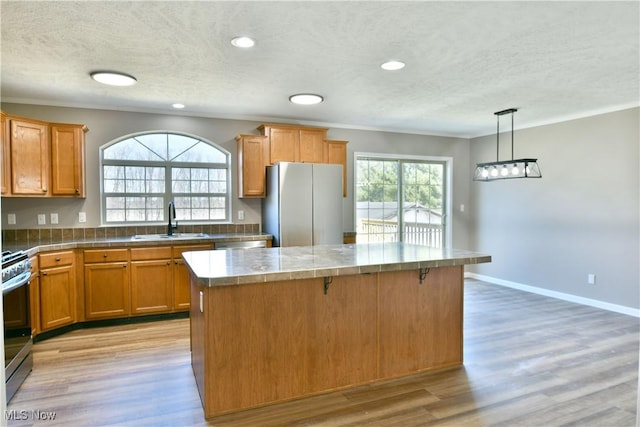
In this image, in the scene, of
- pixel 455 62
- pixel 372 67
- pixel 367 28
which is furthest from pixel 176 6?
pixel 455 62

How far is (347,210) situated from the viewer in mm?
5723

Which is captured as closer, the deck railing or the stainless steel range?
the stainless steel range

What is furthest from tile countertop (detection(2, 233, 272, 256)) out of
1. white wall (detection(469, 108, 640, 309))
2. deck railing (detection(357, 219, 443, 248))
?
white wall (detection(469, 108, 640, 309))

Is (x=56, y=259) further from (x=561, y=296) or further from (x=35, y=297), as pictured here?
(x=561, y=296)

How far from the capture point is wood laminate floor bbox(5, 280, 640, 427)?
2377 mm

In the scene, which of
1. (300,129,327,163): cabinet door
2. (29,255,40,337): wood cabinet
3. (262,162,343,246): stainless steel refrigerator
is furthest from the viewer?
(300,129,327,163): cabinet door

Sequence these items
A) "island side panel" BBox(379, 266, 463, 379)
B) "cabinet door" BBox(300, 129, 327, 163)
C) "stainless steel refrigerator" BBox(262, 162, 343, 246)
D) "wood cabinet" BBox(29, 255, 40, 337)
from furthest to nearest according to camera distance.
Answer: "cabinet door" BBox(300, 129, 327, 163)
"stainless steel refrigerator" BBox(262, 162, 343, 246)
"wood cabinet" BBox(29, 255, 40, 337)
"island side panel" BBox(379, 266, 463, 379)

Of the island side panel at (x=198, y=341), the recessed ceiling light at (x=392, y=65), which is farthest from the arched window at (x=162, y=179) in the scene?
the recessed ceiling light at (x=392, y=65)

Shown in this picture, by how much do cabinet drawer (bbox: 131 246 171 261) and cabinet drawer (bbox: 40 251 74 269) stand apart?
56 cm

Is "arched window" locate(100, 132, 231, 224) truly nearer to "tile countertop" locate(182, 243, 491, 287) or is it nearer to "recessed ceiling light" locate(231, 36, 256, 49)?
"tile countertop" locate(182, 243, 491, 287)

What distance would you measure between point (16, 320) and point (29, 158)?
1.88 meters

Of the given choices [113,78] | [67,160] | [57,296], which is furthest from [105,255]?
[113,78]

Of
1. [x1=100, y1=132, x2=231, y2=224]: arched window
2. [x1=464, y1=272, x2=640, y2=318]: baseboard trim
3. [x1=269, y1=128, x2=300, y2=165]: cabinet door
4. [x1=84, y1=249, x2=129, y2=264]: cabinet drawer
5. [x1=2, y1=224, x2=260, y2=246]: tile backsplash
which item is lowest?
[x1=464, y1=272, x2=640, y2=318]: baseboard trim

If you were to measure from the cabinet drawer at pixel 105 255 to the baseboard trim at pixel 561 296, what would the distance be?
5.13 meters
